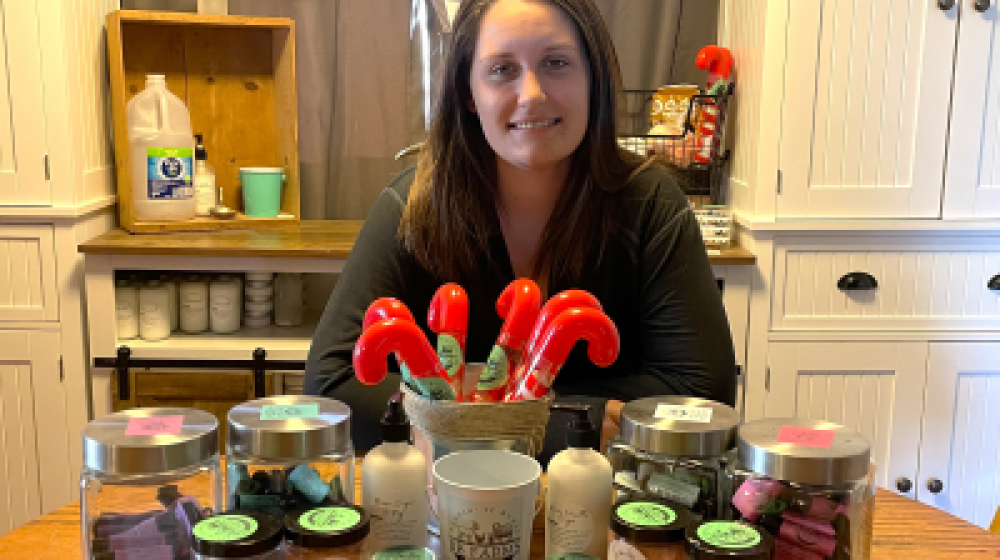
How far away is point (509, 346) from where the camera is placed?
2.69 ft

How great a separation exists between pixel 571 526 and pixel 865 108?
1.51 metres

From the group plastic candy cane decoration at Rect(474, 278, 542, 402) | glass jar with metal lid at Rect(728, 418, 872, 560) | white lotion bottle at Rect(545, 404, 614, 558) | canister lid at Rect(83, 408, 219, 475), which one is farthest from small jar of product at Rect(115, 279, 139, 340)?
glass jar with metal lid at Rect(728, 418, 872, 560)

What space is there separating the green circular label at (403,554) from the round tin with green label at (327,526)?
0.07 ft

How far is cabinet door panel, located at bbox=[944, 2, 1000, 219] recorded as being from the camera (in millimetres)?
1870

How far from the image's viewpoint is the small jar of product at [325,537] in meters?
0.67

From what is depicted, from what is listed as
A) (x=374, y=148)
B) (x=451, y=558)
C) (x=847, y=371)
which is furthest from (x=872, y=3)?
(x=451, y=558)

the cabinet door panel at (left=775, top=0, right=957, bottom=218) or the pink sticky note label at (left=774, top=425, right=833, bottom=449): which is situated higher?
the cabinet door panel at (left=775, top=0, right=957, bottom=218)

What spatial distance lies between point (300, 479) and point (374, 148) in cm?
168

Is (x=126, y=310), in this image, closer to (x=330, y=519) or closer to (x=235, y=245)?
(x=235, y=245)

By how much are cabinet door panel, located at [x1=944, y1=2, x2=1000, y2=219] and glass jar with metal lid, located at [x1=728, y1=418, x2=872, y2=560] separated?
1.44 m

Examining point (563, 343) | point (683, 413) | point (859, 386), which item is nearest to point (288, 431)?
point (563, 343)

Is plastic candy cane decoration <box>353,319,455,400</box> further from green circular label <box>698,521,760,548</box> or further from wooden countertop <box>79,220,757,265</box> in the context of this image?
wooden countertop <box>79,220,757,265</box>

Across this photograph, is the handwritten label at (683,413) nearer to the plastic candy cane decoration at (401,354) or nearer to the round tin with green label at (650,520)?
the round tin with green label at (650,520)

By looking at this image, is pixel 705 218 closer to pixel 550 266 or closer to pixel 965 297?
pixel 965 297
